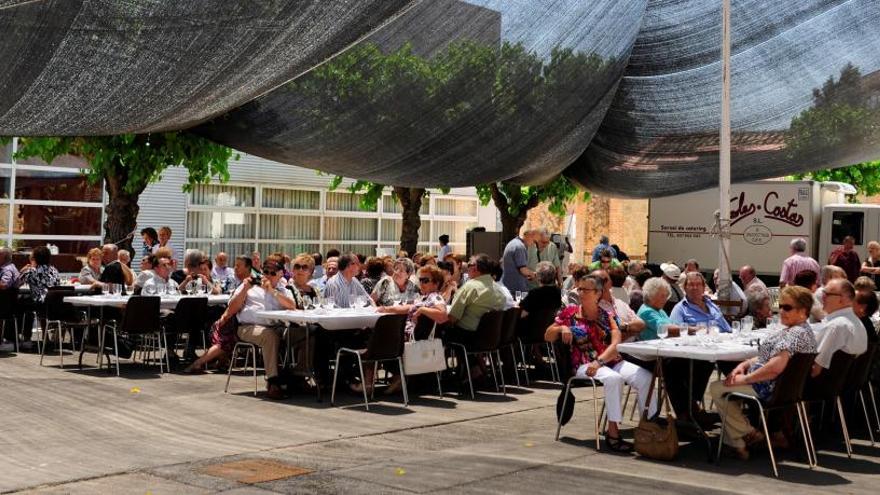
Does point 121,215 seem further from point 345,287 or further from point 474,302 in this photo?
point 474,302

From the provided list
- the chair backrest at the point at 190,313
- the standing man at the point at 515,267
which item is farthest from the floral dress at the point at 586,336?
the standing man at the point at 515,267

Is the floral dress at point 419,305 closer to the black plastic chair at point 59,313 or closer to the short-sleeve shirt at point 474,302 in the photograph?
the short-sleeve shirt at point 474,302

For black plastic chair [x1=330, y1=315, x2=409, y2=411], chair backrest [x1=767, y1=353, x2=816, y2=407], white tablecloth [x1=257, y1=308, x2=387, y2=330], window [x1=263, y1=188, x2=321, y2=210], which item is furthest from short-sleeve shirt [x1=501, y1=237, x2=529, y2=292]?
window [x1=263, y1=188, x2=321, y2=210]

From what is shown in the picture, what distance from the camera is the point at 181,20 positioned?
4426mm

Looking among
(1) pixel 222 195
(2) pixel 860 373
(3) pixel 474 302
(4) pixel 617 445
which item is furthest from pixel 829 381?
(1) pixel 222 195

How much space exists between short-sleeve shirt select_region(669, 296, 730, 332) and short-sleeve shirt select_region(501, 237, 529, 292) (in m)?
4.68

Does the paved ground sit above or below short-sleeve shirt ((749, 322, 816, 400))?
below

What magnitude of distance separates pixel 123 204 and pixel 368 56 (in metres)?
10.7

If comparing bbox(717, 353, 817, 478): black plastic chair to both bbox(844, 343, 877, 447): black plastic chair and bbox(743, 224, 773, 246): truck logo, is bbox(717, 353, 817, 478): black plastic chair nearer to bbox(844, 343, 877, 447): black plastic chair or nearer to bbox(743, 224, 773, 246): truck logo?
bbox(844, 343, 877, 447): black plastic chair

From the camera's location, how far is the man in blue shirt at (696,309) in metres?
8.98

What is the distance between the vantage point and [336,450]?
7332mm

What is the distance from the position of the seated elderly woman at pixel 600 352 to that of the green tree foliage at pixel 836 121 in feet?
6.43

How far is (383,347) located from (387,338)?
84 millimetres

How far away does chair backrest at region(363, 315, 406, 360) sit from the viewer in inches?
364
